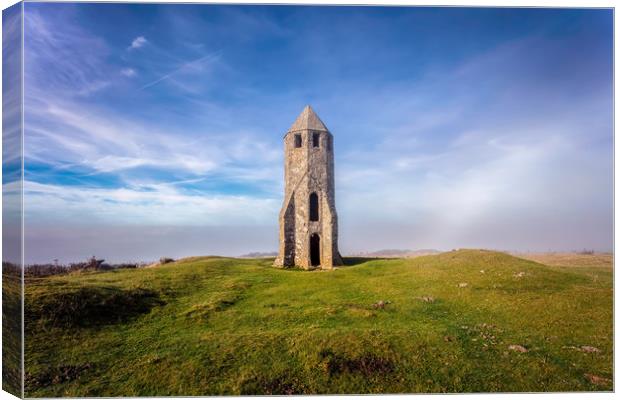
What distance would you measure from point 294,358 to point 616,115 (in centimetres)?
1610

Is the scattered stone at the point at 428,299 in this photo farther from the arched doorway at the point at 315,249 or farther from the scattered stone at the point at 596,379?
the arched doorway at the point at 315,249

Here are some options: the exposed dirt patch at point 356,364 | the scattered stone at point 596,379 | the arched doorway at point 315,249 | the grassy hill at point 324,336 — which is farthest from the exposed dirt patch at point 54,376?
the arched doorway at point 315,249

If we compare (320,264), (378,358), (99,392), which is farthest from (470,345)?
(320,264)

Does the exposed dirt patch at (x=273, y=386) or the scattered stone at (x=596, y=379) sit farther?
the scattered stone at (x=596, y=379)

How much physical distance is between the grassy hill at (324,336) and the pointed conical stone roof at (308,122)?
57.2ft

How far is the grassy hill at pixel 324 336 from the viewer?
472 inches

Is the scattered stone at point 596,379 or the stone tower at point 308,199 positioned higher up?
the stone tower at point 308,199

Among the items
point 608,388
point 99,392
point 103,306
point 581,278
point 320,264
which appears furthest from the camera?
point 320,264

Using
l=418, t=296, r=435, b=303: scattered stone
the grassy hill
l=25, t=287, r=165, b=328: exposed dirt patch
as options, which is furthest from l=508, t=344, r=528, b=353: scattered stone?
l=25, t=287, r=165, b=328: exposed dirt patch

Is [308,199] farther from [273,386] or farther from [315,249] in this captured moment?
[273,386]

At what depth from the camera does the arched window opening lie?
33.3m

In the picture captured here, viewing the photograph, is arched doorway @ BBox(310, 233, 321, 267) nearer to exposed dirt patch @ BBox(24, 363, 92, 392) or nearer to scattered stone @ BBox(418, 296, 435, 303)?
scattered stone @ BBox(418, 296, 435, 303)

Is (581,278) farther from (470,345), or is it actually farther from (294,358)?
(294,358)

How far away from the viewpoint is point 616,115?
14930mm
